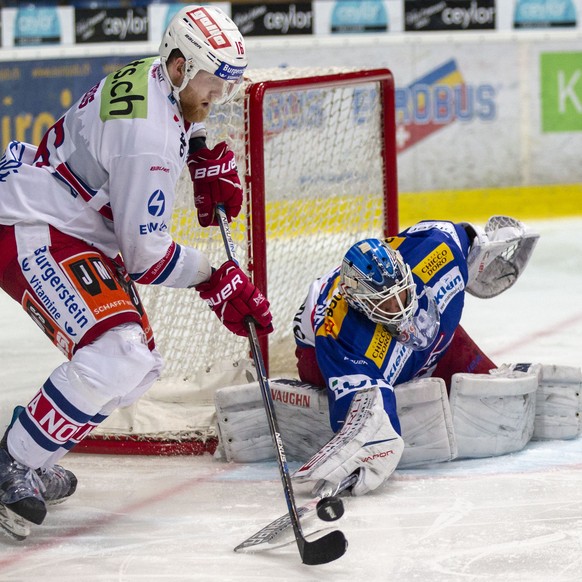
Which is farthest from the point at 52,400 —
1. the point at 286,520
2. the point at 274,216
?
the point at 274,216

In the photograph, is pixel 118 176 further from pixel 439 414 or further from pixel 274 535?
pixel 439 414

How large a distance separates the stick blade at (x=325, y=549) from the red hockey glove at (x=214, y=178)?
38.1 inches

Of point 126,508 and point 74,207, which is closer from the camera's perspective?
point 74,207

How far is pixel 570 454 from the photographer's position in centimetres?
319

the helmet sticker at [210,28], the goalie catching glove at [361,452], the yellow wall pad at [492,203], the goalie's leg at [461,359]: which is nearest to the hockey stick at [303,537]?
the goalie catching glove at [361,452]

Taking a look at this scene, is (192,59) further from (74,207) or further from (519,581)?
(519,581)

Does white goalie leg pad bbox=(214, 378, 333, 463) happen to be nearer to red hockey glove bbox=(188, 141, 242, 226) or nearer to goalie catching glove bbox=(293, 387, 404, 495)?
goalie catching glove bbox=(293, 387, 404, 495)

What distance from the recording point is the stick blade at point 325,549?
2428 millimetres

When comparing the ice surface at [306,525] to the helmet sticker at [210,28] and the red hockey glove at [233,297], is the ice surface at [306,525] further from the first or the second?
the helmet sticker at [210,28]

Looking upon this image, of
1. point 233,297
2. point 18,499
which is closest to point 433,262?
point 233,297

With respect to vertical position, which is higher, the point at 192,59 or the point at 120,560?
the point at 192,59

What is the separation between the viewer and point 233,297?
9.12ft

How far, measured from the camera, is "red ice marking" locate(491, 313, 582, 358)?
174 inches

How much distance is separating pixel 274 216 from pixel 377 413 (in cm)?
167
